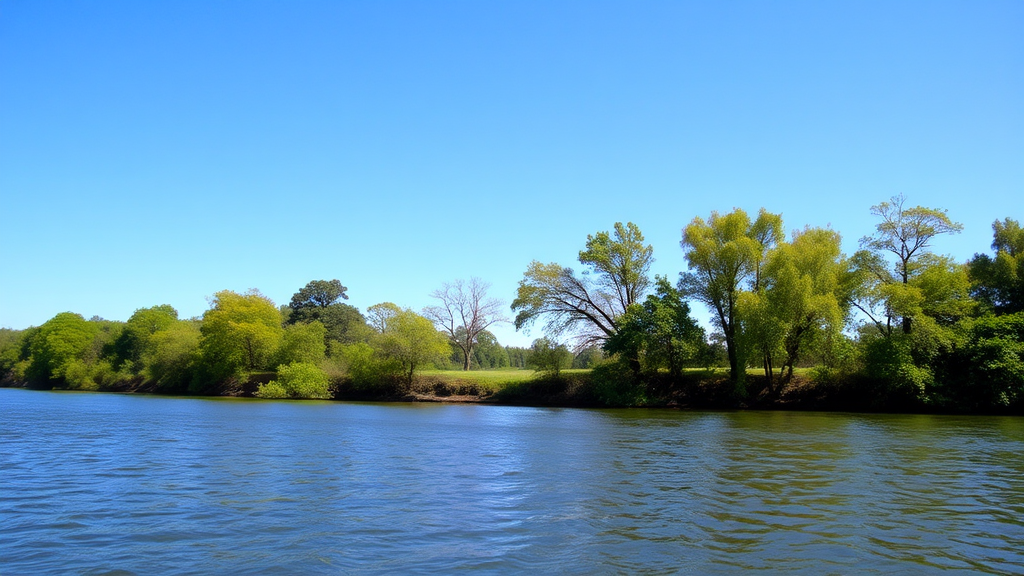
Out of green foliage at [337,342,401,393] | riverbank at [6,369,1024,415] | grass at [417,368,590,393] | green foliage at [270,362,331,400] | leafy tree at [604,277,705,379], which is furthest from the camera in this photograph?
green foliage at [270,362,331,400]

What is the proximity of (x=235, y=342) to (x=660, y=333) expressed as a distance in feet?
166

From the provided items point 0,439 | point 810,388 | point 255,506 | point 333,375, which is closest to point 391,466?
point 255,506

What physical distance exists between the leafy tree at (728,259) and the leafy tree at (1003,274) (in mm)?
14523

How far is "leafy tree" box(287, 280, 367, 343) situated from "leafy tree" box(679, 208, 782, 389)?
177ft

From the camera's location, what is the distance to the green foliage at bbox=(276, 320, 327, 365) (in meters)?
70.8

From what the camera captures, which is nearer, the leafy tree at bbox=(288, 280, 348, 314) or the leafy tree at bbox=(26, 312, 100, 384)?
the leafy tree at bbox=(26, 312, 100, 384)

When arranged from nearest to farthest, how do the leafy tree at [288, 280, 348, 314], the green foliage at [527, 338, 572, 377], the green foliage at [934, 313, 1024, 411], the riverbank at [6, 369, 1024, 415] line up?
the green foliage at [934, 313, 1024, 411], the riverbank at [6, 369, 1024, 415], the green foliage at [527, 338, 572, 377], the leafy tree at [288, 280, 348, 314]

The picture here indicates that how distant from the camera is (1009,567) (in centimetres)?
966

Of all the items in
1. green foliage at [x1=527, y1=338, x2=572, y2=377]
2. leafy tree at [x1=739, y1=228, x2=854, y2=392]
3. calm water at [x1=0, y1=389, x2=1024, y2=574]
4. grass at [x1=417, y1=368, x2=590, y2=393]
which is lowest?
calm water at [x1=0, y1=389, x2=1024, y2=574]

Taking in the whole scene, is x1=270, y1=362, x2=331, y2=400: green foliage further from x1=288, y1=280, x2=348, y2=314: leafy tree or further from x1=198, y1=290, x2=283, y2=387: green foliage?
x1=288, y1=280, x2=348, y2=314: leafy tree

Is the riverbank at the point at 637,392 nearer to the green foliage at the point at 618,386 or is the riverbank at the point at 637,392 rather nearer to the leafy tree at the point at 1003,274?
the green foliage at the point at 618,386

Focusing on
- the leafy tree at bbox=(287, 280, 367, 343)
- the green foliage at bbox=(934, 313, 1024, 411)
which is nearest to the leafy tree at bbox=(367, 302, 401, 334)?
the leafy tree at bbox=(287, 280, 367, 343)

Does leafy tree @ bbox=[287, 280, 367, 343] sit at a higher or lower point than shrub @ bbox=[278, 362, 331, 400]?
higher

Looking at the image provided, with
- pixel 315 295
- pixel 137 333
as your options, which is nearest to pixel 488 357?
pixel 315 295
